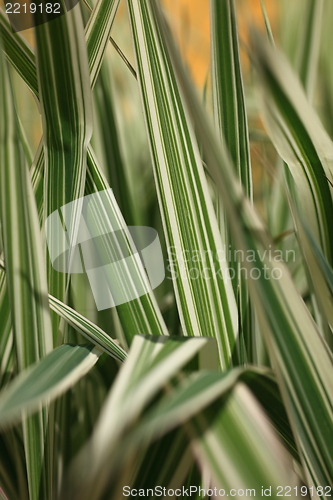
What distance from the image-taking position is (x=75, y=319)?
0.72 feet

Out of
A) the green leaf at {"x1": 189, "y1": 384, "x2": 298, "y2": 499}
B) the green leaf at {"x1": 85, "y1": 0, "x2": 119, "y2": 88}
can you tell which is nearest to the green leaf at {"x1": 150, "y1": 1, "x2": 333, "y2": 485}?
the green leaf at {"x1": 189, "y1": 384, "x2": 298, "y2": 499}

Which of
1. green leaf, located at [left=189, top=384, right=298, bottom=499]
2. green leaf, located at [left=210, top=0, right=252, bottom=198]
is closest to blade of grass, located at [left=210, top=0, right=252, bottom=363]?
green leaf, located at [left=210, top=0, right=252, bottom=198]

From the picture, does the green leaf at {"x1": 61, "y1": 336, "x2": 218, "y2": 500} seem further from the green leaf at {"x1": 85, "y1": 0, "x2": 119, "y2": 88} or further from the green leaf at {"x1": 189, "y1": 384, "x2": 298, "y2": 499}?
the green leaf at {"x1": 85, "y1": 0, "x2": 119, "y2": 88}

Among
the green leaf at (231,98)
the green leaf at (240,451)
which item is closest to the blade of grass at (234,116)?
the green leaf at (231,98)

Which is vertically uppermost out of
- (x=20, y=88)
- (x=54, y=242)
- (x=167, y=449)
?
(x=20, y=88)

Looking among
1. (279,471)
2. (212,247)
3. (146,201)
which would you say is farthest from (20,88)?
(279,471)

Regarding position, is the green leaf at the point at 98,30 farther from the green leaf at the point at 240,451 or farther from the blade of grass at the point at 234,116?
the green leaf at the point at 240,451

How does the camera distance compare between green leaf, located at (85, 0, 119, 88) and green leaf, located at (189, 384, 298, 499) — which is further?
green leaf, located at (85, 0, 119, 88)

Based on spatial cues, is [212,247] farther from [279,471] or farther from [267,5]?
[267,5]

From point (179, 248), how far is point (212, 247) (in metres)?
0.02

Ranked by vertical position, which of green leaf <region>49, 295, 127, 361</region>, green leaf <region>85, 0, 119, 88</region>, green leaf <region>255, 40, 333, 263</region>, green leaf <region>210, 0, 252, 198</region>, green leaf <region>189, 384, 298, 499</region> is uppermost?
green leaf <region>85, 0, 119, 88</region>

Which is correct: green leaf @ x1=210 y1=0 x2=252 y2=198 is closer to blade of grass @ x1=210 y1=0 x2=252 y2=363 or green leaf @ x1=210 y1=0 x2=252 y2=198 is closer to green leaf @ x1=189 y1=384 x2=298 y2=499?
blade of grass @ x1=210 y1=0 x2=252 y2=363

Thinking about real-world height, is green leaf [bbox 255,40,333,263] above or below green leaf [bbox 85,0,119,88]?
below

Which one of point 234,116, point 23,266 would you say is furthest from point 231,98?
point 23,266
